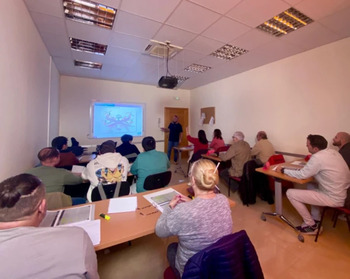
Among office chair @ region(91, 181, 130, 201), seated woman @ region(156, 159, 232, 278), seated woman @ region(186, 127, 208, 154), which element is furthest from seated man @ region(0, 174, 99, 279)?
seated woman @ region(186, 127, 208, 154)

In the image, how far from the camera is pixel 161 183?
222cm

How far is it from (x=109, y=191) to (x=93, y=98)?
14.3ft

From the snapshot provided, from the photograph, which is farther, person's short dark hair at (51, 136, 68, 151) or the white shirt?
person's short dark hair at (51, 136, 68, 151)

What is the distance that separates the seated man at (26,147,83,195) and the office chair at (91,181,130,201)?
0.95ft

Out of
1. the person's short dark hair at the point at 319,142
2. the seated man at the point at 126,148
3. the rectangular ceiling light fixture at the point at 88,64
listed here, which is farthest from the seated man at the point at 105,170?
the rectangular ceiling light fixture at the point at 88,64

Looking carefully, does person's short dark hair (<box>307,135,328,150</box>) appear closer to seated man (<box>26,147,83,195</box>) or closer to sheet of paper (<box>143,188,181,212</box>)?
sheet of paper (<box>143,188,181,212</box>)

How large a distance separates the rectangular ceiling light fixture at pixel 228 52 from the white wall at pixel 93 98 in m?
3.09

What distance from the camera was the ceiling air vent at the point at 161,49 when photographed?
2.97 meters

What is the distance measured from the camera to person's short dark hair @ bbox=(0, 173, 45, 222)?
678 mm

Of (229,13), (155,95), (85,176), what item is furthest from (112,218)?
(155,95)

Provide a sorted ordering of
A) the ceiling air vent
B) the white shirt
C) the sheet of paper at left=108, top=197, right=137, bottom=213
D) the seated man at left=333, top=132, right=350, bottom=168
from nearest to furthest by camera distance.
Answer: the sheet of paper at left=108, top=197, right=137, bottom=213 < the white shirt < the seated man at left=333, top=132, right=350, bottom=168 < the ceiling air vent

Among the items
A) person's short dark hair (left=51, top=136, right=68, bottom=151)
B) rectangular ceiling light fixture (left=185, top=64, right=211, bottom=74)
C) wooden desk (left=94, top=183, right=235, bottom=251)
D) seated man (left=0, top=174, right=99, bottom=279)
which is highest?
rectangular ceiling light fixture (left=185, top=64, right=211, bottom=74)

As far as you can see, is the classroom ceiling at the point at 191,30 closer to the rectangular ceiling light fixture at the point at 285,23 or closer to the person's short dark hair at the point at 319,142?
the rectangular ceiling light fixture at the point at 285,23

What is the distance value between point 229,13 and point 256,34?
2.61 feet
